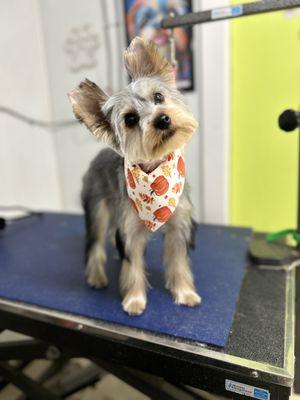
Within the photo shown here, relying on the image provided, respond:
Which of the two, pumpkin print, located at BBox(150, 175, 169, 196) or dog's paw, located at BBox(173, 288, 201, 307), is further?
dog's paw, located at BBox(173, 288, 201, 307)

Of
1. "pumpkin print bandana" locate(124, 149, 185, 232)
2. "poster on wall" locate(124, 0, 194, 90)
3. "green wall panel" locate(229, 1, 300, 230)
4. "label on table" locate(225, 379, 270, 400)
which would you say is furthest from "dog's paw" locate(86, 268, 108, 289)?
"poster on wall" locate(124, 0, 194, 90)

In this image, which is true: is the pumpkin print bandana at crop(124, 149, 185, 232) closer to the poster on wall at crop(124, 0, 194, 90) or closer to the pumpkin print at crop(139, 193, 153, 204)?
the pumpkin print at crop(139, 193, 153, 204)

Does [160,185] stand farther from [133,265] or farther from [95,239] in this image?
[95,239]

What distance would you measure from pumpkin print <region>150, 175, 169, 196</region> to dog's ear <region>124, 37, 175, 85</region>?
0.31 metres

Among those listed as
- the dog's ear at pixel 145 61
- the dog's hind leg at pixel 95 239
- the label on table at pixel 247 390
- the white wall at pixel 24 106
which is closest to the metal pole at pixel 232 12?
the dog's ear at pixel 145 61

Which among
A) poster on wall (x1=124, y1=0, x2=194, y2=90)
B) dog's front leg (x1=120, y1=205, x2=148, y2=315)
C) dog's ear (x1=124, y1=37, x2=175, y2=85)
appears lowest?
dog's front leg (x1=120, y1=205, x2=148, y2=315)

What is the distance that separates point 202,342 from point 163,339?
0.36 feet

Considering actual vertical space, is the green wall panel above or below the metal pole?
below

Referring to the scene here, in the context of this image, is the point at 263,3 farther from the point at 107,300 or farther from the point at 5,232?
the point at 5,232

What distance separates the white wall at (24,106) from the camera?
2.18 meters

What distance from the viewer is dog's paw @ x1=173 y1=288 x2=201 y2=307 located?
108 centimetres

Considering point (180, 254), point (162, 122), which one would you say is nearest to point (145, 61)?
point (162, 122)

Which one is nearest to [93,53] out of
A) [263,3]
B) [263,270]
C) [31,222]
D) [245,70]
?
[245,70]

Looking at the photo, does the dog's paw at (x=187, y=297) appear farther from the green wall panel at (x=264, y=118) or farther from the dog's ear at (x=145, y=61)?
the green wall panel at (x=264, y=118)
